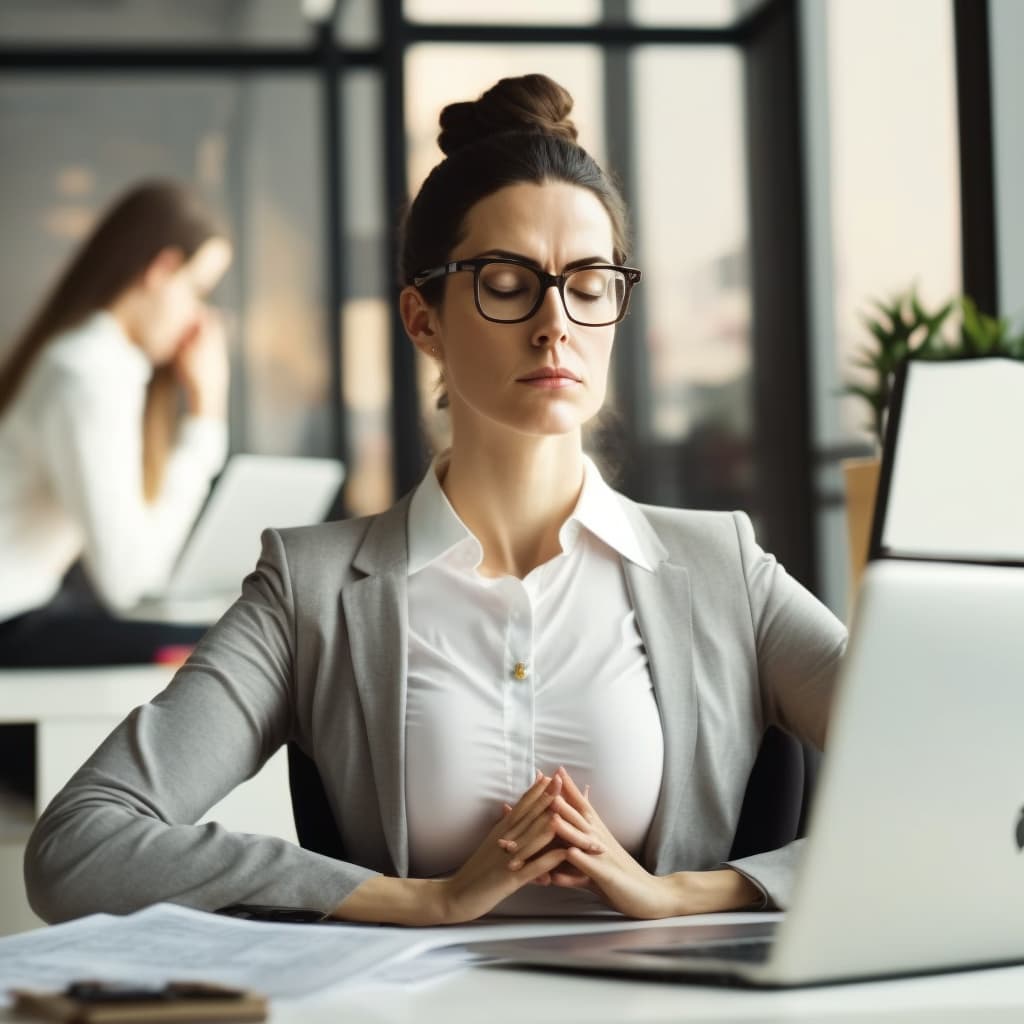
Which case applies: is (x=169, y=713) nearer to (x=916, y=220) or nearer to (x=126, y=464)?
(x=126, y=464)

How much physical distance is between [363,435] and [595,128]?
1.44 meters

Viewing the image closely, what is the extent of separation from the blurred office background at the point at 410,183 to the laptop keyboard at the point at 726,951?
Answer: 436 cm

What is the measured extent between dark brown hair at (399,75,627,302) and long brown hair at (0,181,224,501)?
107 inches

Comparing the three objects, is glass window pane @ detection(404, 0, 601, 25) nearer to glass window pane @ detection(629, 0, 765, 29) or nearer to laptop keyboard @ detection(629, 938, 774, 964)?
glass window pane @ detection(629, 0, 765, 29)

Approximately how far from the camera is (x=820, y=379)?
538 cm

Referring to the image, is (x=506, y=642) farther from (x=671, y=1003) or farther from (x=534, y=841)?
(x=671, y=1003)

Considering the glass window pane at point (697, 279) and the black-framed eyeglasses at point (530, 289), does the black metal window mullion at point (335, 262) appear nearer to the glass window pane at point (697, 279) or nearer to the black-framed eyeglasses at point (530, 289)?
the glass window pane at point (697, 279)

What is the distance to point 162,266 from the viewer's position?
4797mm

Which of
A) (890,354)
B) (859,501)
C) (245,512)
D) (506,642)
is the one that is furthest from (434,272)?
(245,512)

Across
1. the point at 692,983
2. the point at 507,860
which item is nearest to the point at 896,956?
the point at 692,983

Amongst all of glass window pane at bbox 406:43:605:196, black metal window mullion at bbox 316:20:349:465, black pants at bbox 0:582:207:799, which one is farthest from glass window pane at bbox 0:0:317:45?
black pants at bbox 0:582:207:799

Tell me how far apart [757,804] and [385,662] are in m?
0.41

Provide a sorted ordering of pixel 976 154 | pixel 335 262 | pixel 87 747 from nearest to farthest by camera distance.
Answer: pixel 87 747 < pixel 976 154 < pixel 335 262

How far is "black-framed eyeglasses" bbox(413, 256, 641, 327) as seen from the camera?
4.81ft
